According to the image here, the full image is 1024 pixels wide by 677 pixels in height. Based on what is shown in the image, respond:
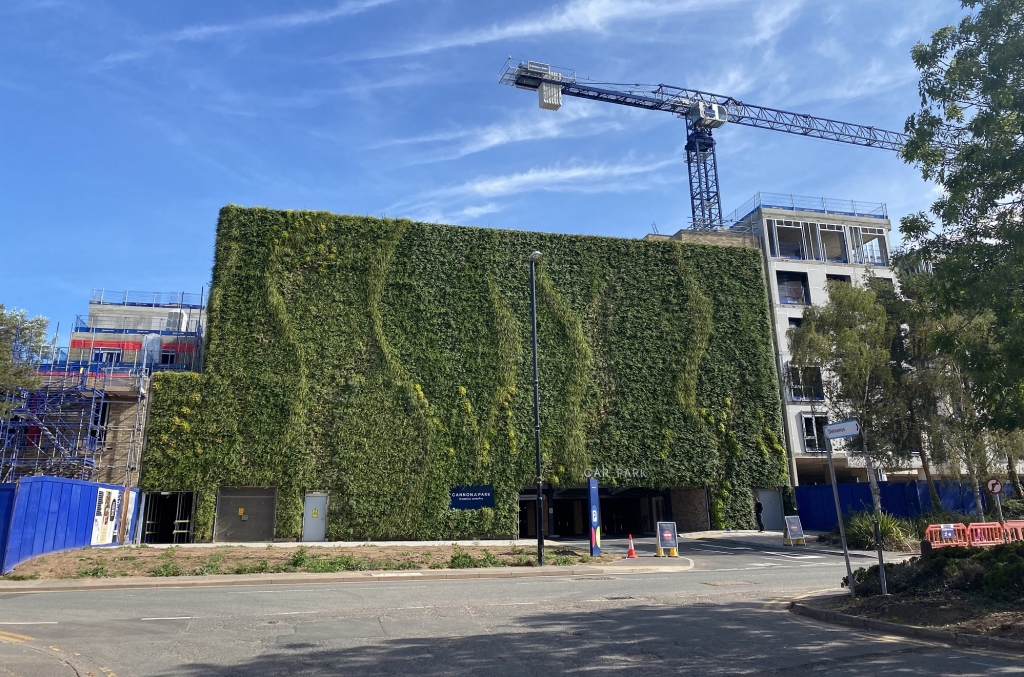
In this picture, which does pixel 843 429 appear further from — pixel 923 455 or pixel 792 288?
pixel 792 288

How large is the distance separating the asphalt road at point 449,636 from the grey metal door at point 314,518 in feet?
54.5

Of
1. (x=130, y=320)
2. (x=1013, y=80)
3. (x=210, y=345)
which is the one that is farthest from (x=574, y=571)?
(x=130, y=320)

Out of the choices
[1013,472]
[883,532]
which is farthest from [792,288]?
[883,532]

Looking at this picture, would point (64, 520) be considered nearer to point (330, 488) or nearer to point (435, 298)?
point (330, 488)

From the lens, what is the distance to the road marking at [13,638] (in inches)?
356

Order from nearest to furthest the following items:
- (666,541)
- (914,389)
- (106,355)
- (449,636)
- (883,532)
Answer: (449,636) < (666,541) < (883,532) < (914,389) < (106,355)

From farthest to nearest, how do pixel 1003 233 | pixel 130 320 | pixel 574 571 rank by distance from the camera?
pixel 130 320 < pixel 574 571 < pixel 1003 233

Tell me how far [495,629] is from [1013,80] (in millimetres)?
12262

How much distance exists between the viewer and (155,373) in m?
31.7

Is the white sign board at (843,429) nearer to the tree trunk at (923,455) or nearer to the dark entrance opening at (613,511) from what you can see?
the tree trunk at (923,455)

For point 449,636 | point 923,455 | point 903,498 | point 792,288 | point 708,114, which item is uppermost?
point 708,114

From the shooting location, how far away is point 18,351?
3105cm

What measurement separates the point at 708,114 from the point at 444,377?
3988cm

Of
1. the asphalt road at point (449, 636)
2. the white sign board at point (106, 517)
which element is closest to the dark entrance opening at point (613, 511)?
the white sign board at point (106, 517)
